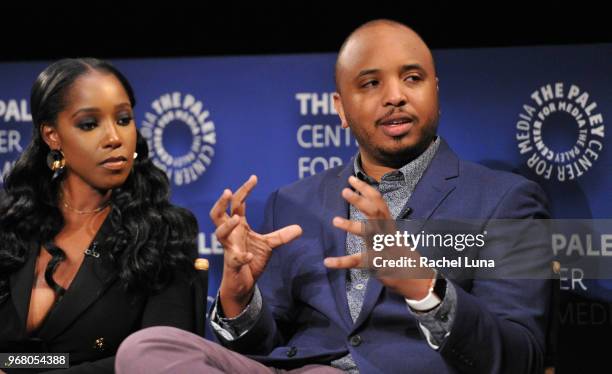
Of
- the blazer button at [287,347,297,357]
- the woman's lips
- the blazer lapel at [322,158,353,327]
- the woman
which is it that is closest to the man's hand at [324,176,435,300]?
the blazer lapel at [322,158,353,327]

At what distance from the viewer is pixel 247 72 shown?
3537 mm

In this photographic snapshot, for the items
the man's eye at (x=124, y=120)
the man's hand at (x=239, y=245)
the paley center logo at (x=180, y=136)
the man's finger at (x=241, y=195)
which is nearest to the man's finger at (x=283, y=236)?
the man's hand at (x=239, y=245)

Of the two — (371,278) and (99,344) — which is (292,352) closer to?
(371,278)

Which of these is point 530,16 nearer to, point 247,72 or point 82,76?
point 247,72

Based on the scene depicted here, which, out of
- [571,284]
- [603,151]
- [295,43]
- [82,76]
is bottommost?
[571,284]

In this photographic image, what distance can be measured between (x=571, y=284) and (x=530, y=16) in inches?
41.6

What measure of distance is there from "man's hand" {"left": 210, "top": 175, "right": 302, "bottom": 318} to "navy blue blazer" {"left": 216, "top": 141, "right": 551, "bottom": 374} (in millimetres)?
109

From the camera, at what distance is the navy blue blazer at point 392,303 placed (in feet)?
7.18

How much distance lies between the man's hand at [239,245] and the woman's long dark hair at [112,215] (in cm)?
41

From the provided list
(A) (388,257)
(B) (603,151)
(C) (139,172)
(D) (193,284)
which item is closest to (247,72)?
(C) (139,172)

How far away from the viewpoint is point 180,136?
3564 millimetres

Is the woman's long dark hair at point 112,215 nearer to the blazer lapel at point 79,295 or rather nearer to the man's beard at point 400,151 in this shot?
the blazer lapel at point 79,295

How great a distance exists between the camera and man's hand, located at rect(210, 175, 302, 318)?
2.34 m

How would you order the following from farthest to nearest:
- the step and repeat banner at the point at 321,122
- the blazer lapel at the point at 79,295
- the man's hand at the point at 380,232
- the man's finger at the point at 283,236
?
the step and repeat banner at the point at 321,122
the blazer lapel at the point at 79,295
the man's finger at the point at 283,236
the man's hand at the point at 380,232
